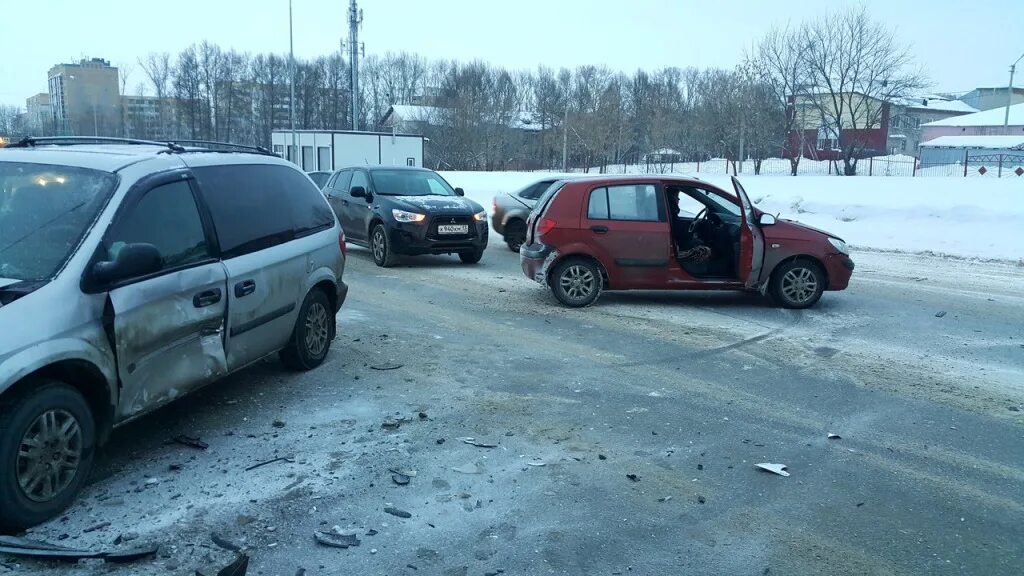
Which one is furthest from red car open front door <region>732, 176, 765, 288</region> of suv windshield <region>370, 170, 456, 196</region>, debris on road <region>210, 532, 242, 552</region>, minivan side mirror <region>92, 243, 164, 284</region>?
debris on road <region>210, 532, 242, 552</region>

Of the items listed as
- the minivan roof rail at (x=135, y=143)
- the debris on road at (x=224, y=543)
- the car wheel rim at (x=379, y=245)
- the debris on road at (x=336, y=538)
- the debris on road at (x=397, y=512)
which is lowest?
the debris on road at (x=336, y=538)

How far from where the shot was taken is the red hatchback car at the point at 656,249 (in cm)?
960

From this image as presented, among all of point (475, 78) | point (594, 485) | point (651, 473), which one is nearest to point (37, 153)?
point (594, 485)

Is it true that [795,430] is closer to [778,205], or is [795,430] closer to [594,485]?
[594,485]

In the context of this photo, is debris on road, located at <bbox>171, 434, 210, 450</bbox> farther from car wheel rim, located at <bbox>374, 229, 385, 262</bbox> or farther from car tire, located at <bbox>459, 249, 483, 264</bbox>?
car tire, located at <bbox>459, 249, 483, 264</bbox>

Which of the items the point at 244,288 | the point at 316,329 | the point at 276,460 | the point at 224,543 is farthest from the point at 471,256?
the point at 224,543

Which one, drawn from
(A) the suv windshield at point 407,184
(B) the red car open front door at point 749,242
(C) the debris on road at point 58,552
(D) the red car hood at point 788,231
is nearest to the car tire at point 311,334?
(C) the debris on road at point 58,552

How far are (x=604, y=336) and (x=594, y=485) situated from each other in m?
3.90

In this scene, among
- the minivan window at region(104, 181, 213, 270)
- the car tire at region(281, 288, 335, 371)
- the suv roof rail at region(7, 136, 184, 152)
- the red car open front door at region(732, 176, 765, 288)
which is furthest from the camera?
the red car open front door at region(732, 176, 765, 288)

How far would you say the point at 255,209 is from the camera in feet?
19.3

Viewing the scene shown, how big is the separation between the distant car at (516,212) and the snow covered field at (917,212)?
7.27 metres

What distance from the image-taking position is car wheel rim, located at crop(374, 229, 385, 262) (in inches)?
538

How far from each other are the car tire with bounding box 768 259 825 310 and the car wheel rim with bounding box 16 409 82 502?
315 inches

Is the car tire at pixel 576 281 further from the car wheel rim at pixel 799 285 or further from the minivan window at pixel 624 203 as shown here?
the car wheel rim at pixel 799 285
